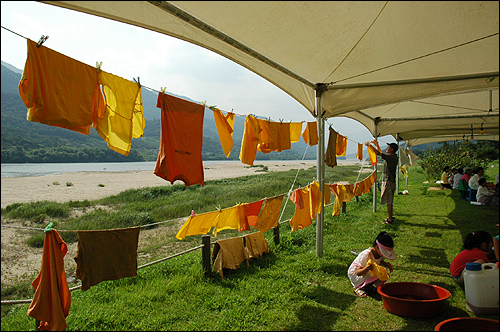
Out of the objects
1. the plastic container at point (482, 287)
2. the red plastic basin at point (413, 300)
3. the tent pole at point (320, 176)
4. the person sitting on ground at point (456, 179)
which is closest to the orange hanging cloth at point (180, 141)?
the tent pole at point (320, 176)

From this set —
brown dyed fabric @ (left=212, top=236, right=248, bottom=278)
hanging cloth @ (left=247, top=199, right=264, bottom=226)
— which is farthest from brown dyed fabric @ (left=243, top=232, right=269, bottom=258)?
hanging cloth @ (left=247, top=199, right=264, bottom=226)

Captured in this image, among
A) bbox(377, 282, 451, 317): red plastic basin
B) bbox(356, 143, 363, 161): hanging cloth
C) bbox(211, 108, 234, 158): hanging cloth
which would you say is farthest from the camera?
bbox(356, 143, 363, 161): hanging cloth

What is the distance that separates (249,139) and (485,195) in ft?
27.2

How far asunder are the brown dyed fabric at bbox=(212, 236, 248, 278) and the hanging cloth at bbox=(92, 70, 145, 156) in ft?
8.34

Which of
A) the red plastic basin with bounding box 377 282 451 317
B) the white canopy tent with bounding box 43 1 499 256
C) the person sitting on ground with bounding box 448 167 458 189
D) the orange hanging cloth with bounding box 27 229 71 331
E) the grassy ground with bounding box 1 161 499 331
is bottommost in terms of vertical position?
the grassy ground with bounding box 1 161 499 331

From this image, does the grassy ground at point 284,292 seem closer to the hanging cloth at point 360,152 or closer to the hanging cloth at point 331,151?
the hanging cloth at point 331,151

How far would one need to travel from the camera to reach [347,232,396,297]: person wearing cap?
3448 millimetres

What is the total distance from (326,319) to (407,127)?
22.7 feet

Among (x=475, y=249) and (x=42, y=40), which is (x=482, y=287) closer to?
(x=475, y=249)

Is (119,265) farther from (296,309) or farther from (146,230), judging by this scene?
(146,230)

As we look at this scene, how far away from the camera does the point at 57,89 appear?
2.21 meters

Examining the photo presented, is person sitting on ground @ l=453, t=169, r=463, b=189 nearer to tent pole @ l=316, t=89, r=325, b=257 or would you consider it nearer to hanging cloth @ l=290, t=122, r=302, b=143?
tent pole @ l=316, t=89, r=325, b=257

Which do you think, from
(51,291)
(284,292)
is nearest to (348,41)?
(284,292)

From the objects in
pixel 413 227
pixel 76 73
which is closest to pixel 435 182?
pixel 413 227
